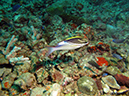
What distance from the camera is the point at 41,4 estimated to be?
5797mm

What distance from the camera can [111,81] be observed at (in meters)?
2.16

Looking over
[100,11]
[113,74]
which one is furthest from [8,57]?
[100,11]

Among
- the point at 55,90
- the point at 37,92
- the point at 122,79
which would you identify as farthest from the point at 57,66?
the point at 122,79

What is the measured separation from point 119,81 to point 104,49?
1.31 metres

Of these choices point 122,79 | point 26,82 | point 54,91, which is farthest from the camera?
point 122,79

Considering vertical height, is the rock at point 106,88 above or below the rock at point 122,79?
below

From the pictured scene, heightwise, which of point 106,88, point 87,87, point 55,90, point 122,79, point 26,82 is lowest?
point 106,88

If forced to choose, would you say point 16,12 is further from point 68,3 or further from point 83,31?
point 83,31

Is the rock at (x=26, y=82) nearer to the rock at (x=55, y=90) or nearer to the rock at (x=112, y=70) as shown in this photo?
the rock at (x=55, y=90)

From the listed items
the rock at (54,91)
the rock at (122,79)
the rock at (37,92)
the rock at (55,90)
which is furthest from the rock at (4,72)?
the rock at (122,79)

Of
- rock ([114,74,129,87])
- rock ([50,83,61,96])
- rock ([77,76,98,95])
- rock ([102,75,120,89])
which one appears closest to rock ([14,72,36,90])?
rock ([50,83,61,96])

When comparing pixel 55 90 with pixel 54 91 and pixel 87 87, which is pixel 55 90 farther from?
pixel 87 87

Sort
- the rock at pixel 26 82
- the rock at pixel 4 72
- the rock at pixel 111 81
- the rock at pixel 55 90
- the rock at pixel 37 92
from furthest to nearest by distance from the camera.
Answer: the rock at pixel 4 72 → the rock at pixel 111 81 → the rock at pixel 26 82 → the rock at pixel 37 92 → the rock at pixel 55 90

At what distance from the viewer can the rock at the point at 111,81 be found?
81.9 inches
